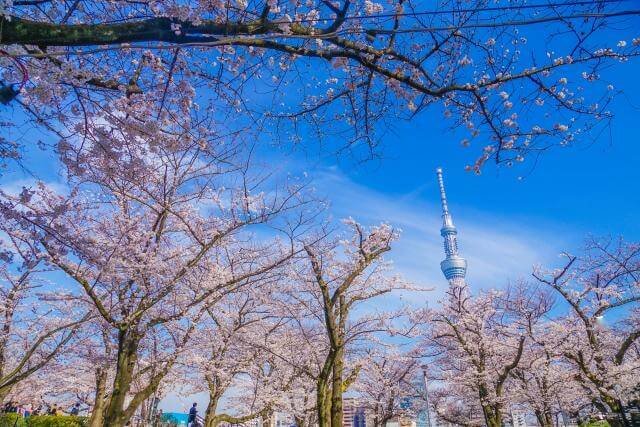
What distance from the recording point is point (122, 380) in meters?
7.84

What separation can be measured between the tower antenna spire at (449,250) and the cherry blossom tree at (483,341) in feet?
230

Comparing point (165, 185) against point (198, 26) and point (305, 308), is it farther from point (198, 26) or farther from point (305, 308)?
point (305, 308)

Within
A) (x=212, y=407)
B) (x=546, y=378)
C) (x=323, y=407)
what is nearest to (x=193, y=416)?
(x=212, y=407)

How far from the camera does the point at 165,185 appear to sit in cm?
816

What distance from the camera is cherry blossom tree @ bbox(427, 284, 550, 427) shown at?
1620cm

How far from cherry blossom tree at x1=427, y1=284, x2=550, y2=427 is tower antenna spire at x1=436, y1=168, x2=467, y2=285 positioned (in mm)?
70047

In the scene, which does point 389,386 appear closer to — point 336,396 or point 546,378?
point 546,378

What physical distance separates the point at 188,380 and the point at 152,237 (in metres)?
11.7

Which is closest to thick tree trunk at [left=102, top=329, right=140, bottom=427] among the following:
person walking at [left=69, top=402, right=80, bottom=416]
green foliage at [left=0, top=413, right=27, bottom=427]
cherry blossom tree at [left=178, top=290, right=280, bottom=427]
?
cherry blossom tree at [left=178, top=290, right=280, bottom=427]

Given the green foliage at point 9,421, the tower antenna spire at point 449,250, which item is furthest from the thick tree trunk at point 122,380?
the tower antenna spire at point 449,250

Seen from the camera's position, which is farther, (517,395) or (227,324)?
(517,395)

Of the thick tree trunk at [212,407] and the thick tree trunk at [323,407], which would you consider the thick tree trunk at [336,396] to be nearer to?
the thick tree trunk at [323,407]

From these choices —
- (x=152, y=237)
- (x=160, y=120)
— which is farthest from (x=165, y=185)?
(x=160, y=120)

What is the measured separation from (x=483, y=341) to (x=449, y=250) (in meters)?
86.6
